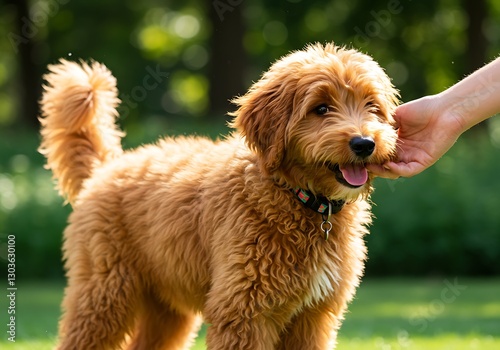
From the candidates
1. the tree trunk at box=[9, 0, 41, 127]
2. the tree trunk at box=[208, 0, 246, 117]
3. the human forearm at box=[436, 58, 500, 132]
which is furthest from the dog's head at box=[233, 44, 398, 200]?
the tree trunk at box=[9, 0, 41, 127]

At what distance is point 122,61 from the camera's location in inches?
1324

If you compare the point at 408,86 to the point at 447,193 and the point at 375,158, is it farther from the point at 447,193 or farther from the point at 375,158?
the point at 375,158

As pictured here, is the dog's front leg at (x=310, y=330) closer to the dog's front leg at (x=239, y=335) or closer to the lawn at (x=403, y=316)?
the dog's front leg at (x=239, y=335)

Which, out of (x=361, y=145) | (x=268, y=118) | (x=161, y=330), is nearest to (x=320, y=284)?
(x=361, y=145)

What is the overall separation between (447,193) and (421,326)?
6.17m

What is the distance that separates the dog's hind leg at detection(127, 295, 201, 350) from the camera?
23.5ft

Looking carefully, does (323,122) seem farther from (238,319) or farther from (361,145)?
(238,319)

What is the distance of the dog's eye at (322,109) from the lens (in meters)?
5.72

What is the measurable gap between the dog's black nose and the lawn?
136 inches

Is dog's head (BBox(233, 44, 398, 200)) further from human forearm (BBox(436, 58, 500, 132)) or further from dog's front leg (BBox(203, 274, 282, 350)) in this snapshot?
dog's front leg (BBox(203, 274, 282, 350))

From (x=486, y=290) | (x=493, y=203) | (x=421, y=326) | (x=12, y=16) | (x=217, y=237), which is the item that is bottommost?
(x=217, y=237)

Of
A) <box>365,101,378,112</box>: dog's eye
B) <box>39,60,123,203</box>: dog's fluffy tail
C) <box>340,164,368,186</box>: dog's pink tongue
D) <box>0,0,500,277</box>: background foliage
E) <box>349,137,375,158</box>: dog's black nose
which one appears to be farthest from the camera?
<box>0,0,500,277</box>: background foliage

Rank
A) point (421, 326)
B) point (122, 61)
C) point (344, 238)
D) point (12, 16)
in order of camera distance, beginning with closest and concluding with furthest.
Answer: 1. point (344, 238)
2. point (421, 326)
3. point (12, 16)
4. point (122, 61)

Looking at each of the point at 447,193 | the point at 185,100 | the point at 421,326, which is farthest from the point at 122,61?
the point at 421,326
